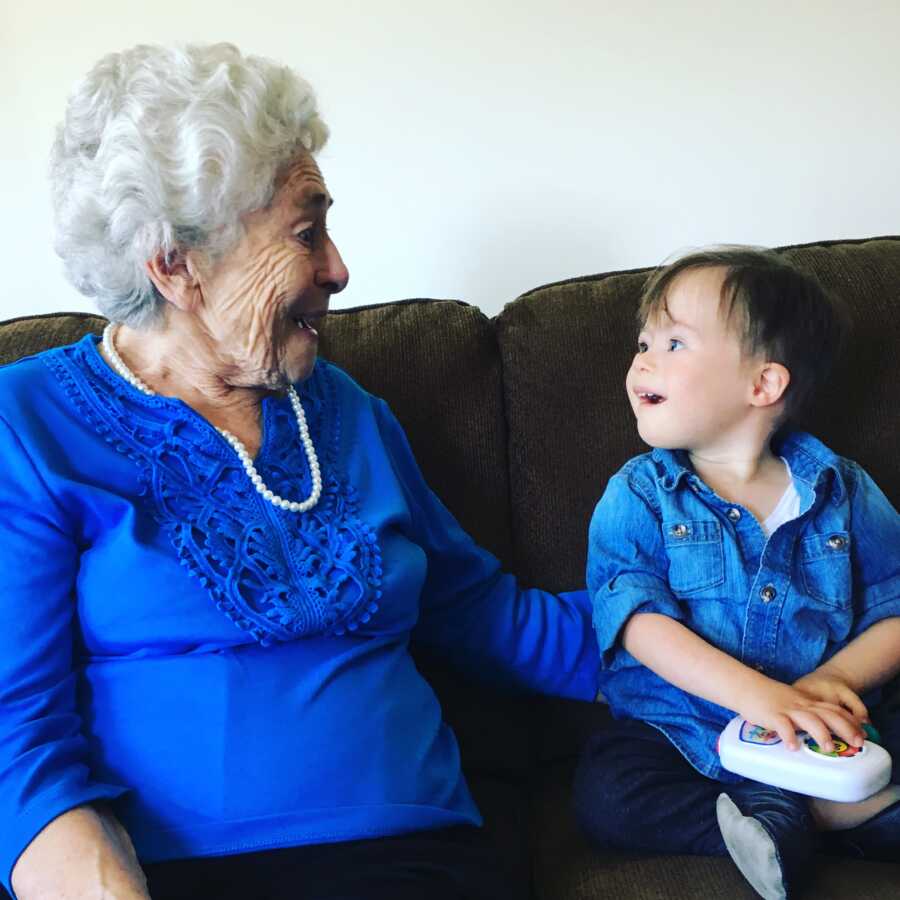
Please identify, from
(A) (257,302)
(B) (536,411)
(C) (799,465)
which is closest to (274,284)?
(A) (257,302)

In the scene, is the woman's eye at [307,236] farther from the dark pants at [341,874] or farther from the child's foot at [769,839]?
the child's foot at [769,839]

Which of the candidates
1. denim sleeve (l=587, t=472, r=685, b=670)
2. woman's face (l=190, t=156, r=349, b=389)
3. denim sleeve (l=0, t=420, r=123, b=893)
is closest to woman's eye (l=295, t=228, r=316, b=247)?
woman's face (l=190, t=156, r=349, b=389)

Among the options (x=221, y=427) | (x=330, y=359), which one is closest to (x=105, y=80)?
(x=221, y=427)

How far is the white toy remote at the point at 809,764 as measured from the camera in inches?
42.7

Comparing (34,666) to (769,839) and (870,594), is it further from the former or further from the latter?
(870,594)

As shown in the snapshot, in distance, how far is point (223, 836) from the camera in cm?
109

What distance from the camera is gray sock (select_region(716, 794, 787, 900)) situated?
1.09 m

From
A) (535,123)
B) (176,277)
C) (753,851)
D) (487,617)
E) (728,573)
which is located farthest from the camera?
(535,123)

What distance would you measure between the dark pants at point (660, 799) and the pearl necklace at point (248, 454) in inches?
19.8

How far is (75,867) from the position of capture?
100 cm

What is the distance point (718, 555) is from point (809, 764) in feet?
1.05

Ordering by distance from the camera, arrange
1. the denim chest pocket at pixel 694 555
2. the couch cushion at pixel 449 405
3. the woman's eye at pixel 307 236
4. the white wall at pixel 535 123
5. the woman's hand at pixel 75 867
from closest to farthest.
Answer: the woman's hand at pixel 75 867, the woman's eye at pixel 307 236, the denim chest pocket at pixel 694 555, the couch cushion at pixel 449 405, the white wall at pixel 535 123

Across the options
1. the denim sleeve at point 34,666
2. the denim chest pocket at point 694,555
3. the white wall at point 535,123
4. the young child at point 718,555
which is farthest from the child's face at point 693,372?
the denim sleeve at point 34,666

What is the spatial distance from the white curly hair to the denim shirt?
2.08 feet
